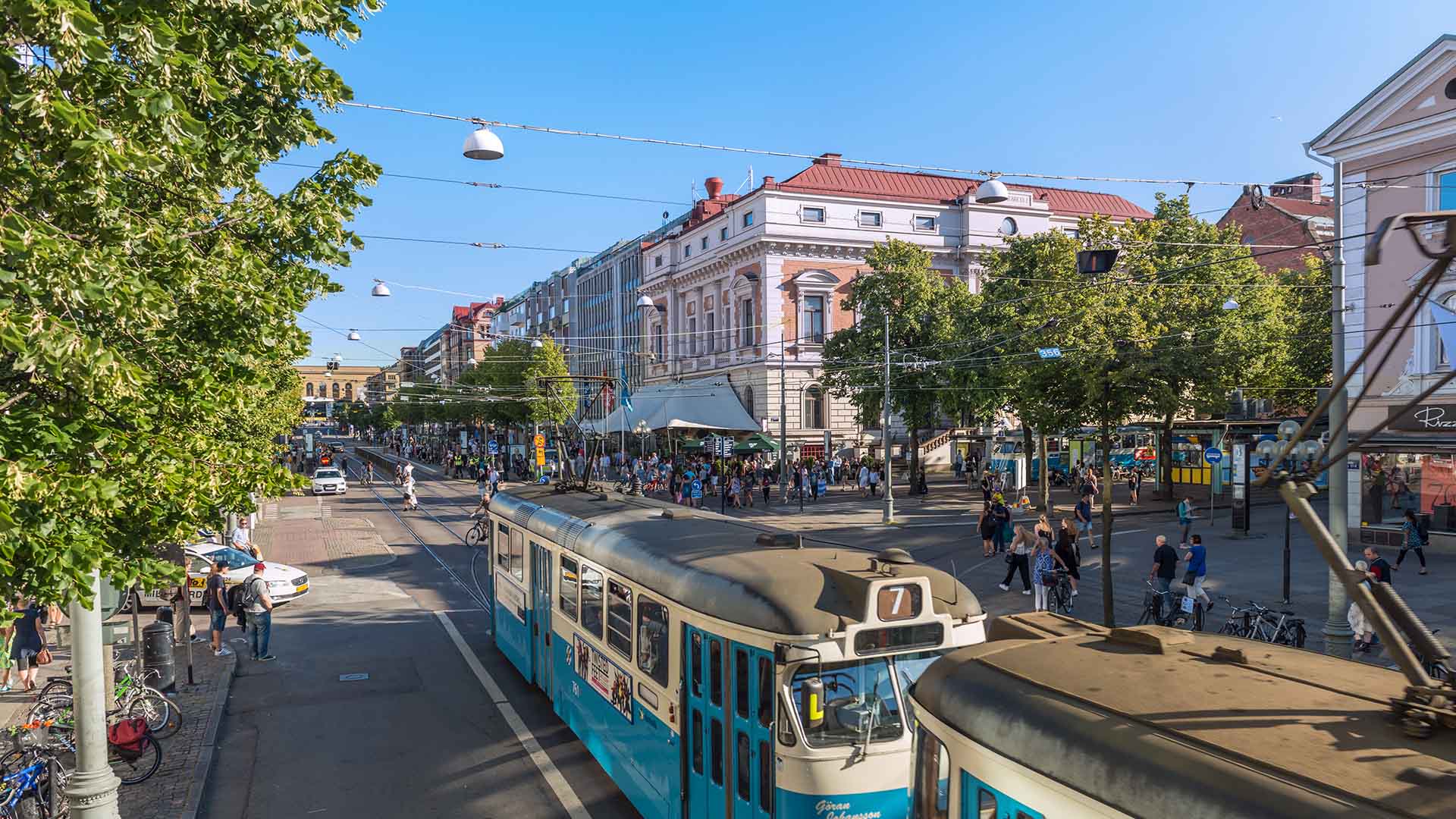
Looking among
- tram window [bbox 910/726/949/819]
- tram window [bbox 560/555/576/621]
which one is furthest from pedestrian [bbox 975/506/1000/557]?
tram window [bbox 910/726/949/819]

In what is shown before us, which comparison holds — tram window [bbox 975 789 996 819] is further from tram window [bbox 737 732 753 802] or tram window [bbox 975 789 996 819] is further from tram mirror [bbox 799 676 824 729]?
tram window [bbox 737 732 753 802]

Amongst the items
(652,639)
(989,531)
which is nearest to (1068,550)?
(989,531)

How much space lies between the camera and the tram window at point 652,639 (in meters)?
8.22

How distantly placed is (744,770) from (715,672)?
0.73 m

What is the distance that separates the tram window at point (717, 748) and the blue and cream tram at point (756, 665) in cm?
2

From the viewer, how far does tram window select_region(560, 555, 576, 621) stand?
36.5 ft

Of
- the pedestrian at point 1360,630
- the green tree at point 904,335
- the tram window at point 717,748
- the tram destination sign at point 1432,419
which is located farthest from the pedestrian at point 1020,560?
the green tree at point 904,335

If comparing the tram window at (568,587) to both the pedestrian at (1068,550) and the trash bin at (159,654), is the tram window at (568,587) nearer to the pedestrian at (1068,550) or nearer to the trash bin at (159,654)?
the trash bin at (159,654)

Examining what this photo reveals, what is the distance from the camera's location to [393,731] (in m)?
12.3

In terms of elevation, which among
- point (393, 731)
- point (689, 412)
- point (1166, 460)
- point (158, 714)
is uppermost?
point (689, 412)

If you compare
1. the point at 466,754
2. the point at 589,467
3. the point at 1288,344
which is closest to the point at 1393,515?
the point at 1288,344

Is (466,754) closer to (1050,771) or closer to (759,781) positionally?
(759,781)

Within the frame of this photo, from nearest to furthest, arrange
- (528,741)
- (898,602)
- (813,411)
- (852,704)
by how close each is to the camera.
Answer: (852,704), (898,602), (528,741), (813,411)

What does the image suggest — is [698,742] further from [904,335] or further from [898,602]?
[904,335]
